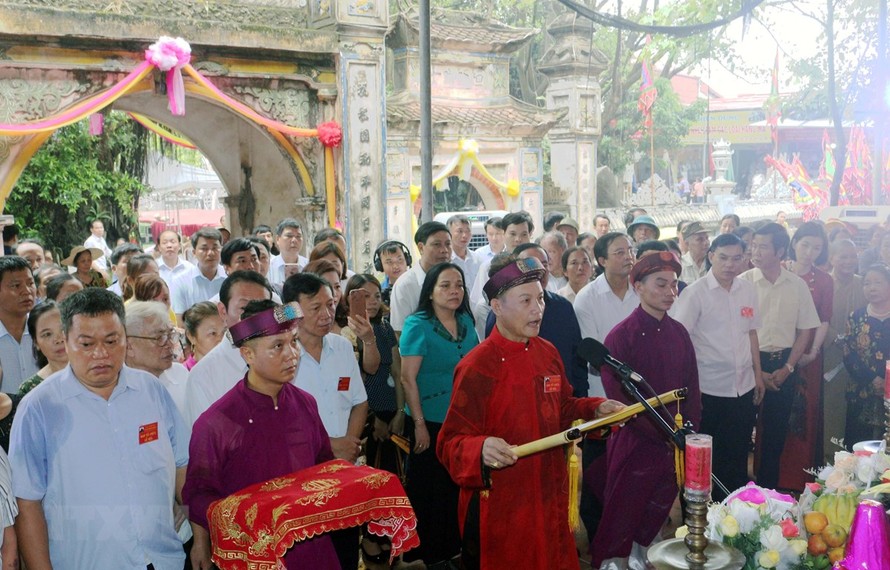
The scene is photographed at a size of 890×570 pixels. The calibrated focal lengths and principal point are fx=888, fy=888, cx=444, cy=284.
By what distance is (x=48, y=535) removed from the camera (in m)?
3.05

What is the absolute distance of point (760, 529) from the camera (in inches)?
124

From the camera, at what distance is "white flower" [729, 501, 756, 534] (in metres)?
3.17

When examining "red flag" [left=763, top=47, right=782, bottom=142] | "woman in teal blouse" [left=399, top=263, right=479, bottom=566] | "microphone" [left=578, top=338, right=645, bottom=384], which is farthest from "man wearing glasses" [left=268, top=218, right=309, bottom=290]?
"red flag" [left=763, top=47, right=782, bottom=142]

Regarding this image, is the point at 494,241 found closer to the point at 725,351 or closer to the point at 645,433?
the point at 725,351

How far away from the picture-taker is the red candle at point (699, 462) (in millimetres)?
2695

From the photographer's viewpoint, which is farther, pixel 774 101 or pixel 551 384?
pixel 774 101

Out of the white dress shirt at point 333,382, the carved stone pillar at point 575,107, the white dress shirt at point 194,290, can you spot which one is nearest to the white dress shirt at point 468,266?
the white dress shirt at point 194,290

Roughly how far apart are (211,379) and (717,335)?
318 cm

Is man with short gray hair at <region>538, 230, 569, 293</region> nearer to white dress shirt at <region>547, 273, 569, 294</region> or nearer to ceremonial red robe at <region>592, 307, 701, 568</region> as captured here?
white dress shirt at <region>547, 273, 569, 294</region>

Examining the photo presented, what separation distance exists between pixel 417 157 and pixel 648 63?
1192 centimetres

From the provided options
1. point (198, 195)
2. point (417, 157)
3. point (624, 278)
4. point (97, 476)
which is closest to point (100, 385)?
point (97, 476)

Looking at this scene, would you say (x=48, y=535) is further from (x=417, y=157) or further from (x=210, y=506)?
(x=417, y=157)

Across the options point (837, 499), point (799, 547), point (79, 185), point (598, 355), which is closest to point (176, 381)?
point (598, 355)

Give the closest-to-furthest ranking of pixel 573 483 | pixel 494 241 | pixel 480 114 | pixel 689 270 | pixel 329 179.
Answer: pixel 573 483 < pixel 494 241 < pixel 689 270 < pixel 329 179 < pixel 480 114
